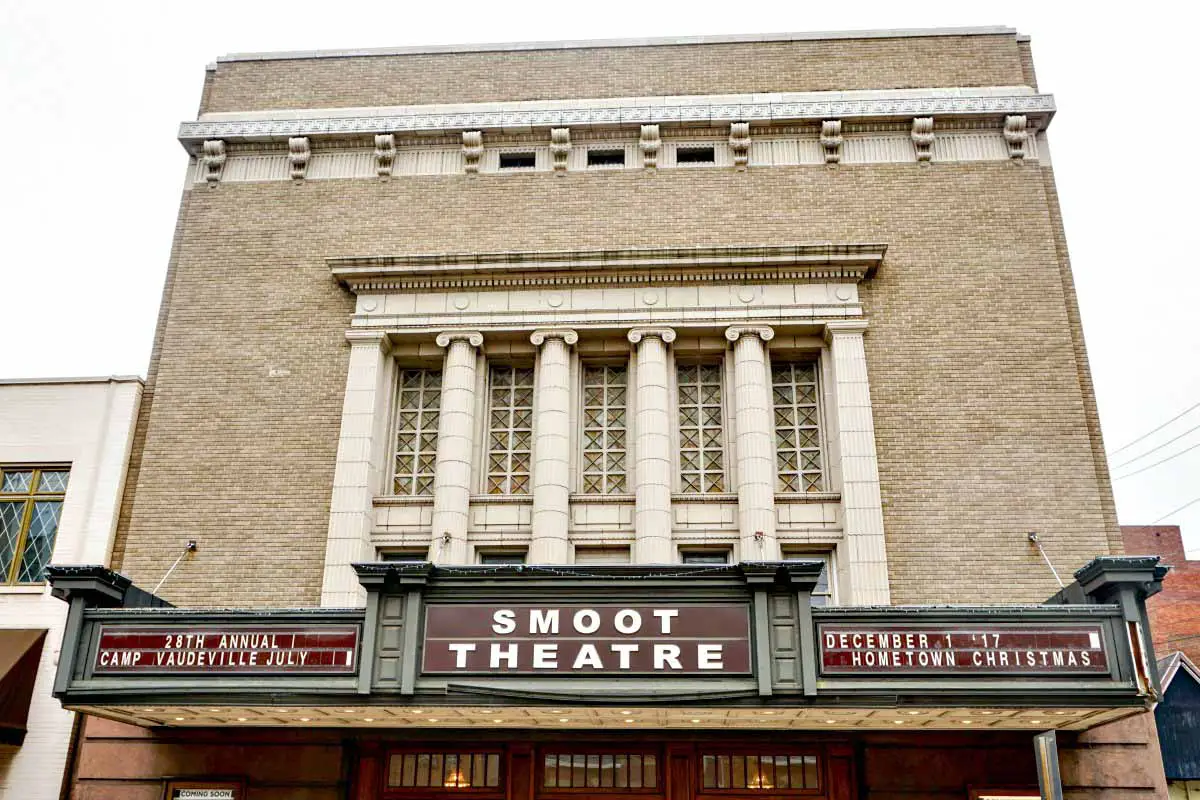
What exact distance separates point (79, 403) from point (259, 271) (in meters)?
3.54

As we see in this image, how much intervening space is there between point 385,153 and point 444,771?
1026 centimetres

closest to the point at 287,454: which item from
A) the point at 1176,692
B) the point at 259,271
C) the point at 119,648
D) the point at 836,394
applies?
the point at 259,271

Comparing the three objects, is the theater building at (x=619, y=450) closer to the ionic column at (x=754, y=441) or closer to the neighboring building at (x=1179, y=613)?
the ionic column at (x=754, y=441)

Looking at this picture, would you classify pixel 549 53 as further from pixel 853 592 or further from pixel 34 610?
pixel 34 610

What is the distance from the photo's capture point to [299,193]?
17328 mm

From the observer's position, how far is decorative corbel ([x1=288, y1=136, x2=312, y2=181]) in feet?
56.8

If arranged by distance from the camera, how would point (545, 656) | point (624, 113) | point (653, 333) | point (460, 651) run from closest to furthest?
1. point (545, 656)
2. point (460, 651)
3. point (653, 333)
4. point (624, 113)

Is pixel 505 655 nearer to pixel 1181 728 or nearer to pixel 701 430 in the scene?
pixel 701 430

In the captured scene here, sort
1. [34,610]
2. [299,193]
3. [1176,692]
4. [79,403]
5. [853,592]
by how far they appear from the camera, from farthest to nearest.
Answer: [1176,692] → [299,193] → [79,403] → [34,610] → [853,592]

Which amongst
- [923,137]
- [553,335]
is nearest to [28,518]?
[553,335]

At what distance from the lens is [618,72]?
1775cm

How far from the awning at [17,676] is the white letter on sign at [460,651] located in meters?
7.20

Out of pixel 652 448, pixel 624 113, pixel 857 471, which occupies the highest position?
pixel 624 113

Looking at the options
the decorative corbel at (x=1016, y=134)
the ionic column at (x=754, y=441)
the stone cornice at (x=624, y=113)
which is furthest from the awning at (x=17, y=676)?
the decorative corbel at (x=1016, y=134)
